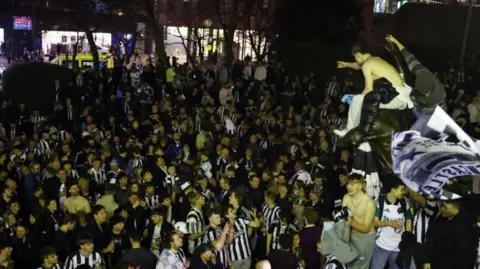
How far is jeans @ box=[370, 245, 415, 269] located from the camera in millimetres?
6605

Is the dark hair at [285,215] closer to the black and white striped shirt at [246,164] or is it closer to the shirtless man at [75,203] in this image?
the shirtless man at [75,203]

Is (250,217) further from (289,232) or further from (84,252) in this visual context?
(84,252)

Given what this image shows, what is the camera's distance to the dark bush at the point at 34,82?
18781 millimetres

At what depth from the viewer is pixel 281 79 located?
2155 cm

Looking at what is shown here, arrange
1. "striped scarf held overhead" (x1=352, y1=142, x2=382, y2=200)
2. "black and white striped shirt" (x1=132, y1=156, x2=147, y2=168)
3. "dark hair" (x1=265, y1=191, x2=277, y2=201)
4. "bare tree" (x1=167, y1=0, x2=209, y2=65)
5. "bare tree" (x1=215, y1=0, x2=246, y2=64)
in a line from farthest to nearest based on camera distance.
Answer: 1. "bare tree" (x1=167, y1=0, x2=209, y2=65)
2. "bare tree" (x1=215, y1=0, x2=246, y2=64)
3. "black and white striped shirt" (x1=132, y1=156, x2=147, y2=168)
4. "dark hair" (x1=265, y1=191, x2=277, y2=201)
5. "striped scarf held overhead" (x1=352, y1=142, x2=382, y2=200)

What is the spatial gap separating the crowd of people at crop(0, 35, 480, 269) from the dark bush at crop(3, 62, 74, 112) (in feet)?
7.64

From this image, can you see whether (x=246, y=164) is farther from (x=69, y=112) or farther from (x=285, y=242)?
(x=69, y=112)

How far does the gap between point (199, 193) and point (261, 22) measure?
952 inches

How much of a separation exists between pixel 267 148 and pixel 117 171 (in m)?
3.27

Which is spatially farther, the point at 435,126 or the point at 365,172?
the point at 365,172

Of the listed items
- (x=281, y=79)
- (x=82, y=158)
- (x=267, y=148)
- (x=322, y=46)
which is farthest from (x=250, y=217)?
(x=322, y=46)

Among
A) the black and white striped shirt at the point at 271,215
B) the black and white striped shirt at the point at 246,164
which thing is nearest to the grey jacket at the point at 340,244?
the black and white striped shirt at the point at 271,215

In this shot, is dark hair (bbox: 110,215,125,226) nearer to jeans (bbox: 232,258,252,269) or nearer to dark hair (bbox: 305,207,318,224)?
jeans (bbox: 232,258,252,269)

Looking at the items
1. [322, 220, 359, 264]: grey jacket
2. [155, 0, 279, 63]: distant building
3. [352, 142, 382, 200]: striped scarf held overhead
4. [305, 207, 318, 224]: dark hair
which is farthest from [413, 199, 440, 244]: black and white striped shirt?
[155, 0, 279, 63]: distant building
